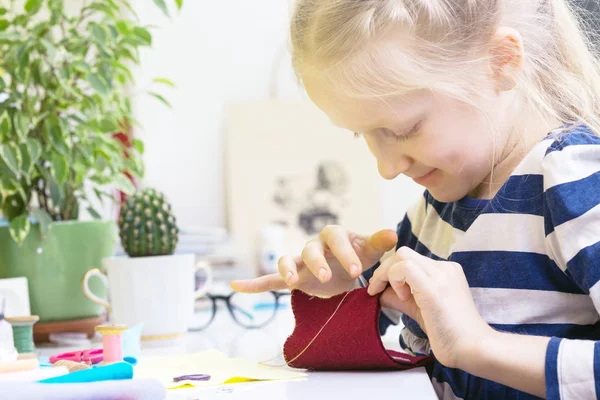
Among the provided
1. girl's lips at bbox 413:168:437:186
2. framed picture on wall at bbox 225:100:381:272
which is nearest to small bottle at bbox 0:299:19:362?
girl's lips at bbox 413:168:437:186

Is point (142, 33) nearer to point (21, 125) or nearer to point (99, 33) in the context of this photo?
point (99, 33)

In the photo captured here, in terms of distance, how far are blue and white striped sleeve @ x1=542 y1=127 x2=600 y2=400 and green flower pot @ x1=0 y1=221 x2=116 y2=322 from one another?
2.44 feet

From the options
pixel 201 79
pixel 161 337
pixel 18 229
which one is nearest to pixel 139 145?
pixel 18 229

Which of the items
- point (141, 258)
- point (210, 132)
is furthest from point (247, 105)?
point (141, 258)

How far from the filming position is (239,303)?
134cm

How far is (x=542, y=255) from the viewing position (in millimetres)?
671

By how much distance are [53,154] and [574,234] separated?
0.80 m

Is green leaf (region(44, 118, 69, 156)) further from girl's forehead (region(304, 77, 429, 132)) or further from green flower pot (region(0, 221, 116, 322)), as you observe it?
girl's forehead (region(304, 77, 429, 132))

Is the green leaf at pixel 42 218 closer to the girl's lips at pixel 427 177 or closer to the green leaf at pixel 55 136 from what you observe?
the green leaf at pixel 55 136

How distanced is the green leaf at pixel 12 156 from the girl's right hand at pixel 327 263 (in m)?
0.43

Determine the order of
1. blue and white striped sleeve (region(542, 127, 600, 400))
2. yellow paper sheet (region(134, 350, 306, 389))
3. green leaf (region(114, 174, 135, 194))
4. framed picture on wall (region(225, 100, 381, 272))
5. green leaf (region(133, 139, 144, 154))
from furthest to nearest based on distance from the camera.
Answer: framed picture on wall (region(225, 100, 381, 272))
green leaf (region(133, 139, 144, 154))
green leaf (region(114, 174, 135, 194))
yellow paper sheet (region(134, 350, 306, 389))
blue and white striped sleeve (region(542, 127, 600, 400))

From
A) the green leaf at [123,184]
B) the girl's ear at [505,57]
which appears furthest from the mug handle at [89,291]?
the girl's ear at [505,57]

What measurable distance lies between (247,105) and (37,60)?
1000mm

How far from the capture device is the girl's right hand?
76 cm
